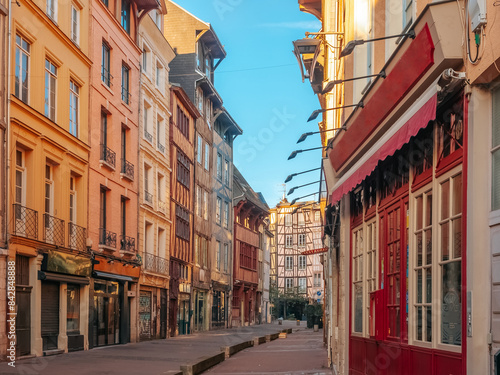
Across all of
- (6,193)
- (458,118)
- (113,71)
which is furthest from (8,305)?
(458,118)

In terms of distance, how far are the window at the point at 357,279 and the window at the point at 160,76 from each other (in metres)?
23.2

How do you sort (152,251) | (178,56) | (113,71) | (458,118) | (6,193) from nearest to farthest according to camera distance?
(458,118), (6,193), (113,71), (152,251), (178,56)

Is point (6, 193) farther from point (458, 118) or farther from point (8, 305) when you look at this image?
point (458, 118)

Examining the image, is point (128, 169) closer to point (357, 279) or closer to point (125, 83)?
point (125, 83)

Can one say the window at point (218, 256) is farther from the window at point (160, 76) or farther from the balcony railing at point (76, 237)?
the balcony railing at point (76, 237)

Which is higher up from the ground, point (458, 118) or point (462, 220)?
point (458, 118)

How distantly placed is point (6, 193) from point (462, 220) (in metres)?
14.1

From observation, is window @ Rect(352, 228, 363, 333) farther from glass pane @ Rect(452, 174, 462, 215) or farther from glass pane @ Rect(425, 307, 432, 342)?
glass pane @ Rect(452, 174, 462, 215)

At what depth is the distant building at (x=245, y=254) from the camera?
188 ft

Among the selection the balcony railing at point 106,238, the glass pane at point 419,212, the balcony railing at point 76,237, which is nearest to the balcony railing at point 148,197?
the balcony railing at point 106,238

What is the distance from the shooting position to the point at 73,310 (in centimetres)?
2455

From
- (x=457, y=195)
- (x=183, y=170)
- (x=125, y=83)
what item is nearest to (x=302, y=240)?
(x=183, y=170)

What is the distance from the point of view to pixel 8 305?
19016 mm

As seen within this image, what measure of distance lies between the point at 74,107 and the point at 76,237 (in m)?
3.97
